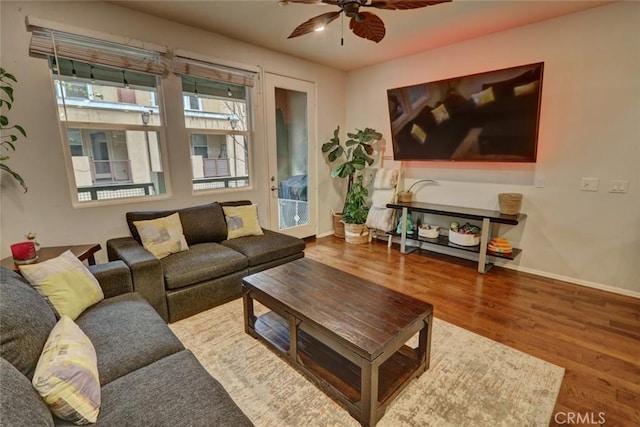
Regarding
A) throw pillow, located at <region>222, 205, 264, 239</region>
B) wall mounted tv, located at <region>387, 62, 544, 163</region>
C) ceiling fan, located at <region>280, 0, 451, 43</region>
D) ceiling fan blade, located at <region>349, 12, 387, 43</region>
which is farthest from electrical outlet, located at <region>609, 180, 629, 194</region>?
throw pillow, located at <region>222, 205, 264, 239</region>

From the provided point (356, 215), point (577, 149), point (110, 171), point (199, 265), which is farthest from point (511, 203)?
point (110, 171)

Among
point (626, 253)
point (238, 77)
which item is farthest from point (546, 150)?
point (238, 77)

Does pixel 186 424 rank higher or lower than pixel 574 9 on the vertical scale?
lower

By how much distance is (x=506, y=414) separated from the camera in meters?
1.58

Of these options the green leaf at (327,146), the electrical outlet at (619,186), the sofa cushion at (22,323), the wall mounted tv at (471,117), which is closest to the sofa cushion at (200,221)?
the sofa cushion at (22,323)

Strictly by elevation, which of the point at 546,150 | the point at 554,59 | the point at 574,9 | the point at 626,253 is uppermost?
the point at 574,9

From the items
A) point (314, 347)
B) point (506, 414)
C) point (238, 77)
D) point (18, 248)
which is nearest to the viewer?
point (506, 414)

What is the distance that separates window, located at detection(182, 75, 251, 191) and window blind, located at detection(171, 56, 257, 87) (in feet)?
0.32

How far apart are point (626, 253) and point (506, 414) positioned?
2.49 metres

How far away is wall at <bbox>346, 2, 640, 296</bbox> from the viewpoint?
2.80 m

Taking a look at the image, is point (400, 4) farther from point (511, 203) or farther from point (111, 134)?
point (111, 134)

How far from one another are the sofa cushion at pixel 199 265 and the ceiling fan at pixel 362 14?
6.59 feet

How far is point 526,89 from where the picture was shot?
305 cm

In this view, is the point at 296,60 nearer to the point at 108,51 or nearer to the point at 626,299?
the point at 108,51
